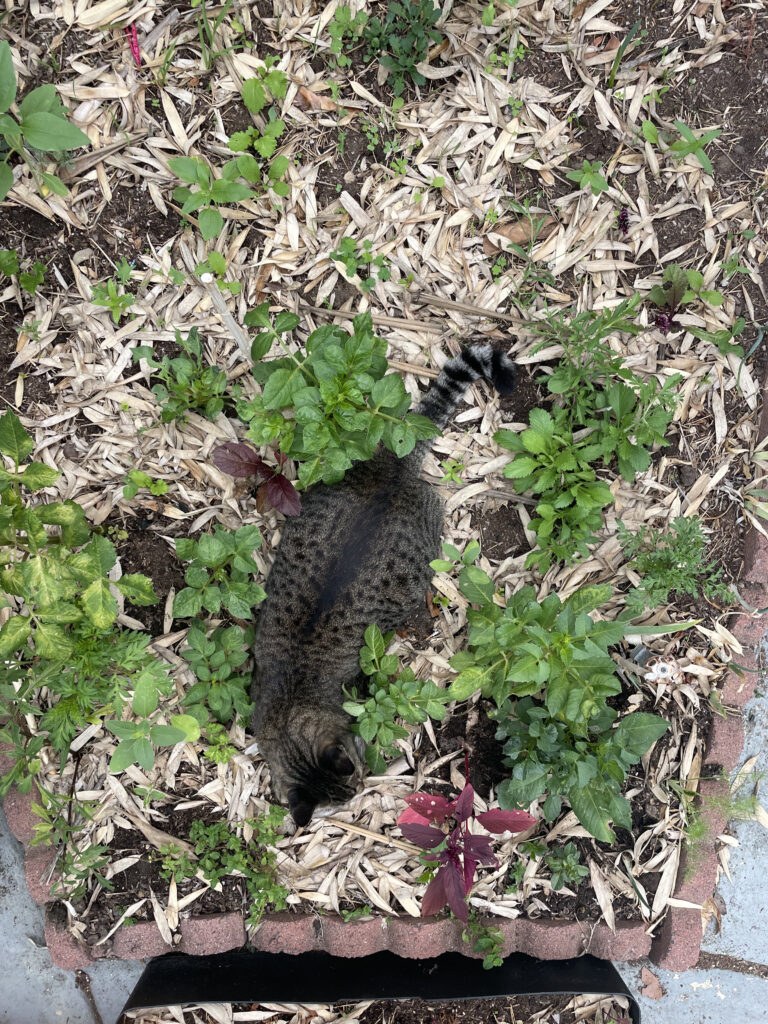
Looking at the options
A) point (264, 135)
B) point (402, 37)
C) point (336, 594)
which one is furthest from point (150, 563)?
point (402, 37)

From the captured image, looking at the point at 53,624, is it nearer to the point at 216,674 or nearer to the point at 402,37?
the point at 216,674

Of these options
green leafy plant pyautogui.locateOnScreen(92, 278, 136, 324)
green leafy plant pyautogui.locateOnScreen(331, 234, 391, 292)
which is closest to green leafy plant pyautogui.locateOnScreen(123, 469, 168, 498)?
green leafy plant pyautogui.locateOnScreen(92, 278, 136, 324)

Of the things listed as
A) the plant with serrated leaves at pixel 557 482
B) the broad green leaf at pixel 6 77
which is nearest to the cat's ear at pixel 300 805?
the plant with serrated leaves at pixel 557 482

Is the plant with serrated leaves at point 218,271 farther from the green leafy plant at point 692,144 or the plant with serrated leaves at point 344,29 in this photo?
the green leafy plant at point 692,144

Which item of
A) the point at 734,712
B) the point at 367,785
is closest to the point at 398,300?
the point at 367,785

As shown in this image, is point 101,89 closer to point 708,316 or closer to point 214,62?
point 214,62

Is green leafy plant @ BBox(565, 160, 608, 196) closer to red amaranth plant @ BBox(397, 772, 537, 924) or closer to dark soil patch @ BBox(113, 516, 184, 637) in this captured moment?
dark soil patch @ BBox(113, 516, 184, 637)
